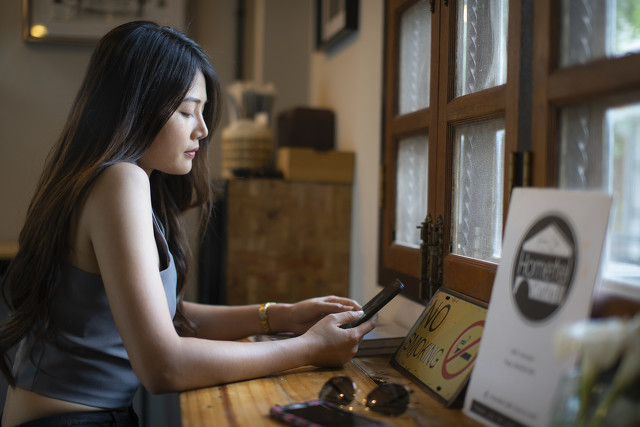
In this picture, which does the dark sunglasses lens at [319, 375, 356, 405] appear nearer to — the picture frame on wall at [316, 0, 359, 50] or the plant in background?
the plant in background

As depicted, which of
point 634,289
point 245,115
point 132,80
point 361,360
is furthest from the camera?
point 245,115

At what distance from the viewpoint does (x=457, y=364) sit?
3.38ft

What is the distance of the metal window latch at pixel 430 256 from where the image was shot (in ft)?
4.33

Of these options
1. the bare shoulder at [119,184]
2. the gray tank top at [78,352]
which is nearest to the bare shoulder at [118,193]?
the bare shoulder at [119,184]

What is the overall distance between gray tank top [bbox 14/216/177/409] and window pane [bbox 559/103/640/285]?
88 cm

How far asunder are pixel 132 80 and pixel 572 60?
Answer: 82 cm

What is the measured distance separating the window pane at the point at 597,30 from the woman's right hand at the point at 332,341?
2.06ft

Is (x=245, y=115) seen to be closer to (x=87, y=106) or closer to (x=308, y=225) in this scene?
(x=308, y=225)

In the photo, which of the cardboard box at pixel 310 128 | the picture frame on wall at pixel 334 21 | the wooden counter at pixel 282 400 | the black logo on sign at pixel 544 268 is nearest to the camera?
the black logo on sign at pixel 544 268

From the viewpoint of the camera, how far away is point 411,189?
1.58 meters

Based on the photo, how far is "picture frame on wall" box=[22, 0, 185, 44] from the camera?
2645mm

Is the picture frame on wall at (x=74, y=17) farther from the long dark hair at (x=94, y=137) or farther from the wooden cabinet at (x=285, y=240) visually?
the long dark hair at (x=94, y=137)

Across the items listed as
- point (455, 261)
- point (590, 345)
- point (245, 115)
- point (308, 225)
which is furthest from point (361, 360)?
point (245, 115)

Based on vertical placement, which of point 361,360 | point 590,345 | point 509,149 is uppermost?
point 509,149
